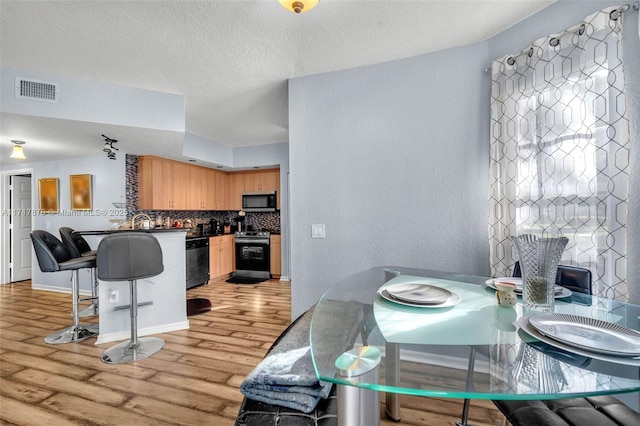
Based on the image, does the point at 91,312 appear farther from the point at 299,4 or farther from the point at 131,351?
the point at 299,4

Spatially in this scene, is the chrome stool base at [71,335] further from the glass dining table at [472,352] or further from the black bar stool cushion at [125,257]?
the glass dining table at [472,352]

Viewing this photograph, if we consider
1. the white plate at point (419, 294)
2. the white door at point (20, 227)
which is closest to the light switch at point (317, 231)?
the white plate at point (419, 294)

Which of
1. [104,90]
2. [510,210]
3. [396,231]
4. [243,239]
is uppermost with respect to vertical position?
[104,90]

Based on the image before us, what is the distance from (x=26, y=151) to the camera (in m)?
3.87

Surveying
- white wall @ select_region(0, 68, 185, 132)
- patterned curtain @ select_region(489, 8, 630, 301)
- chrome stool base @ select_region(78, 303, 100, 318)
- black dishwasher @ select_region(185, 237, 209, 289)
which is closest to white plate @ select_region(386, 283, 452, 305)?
patterned curtain @ select_region(489, 8, 630, 301)

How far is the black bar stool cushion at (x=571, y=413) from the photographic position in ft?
2.80

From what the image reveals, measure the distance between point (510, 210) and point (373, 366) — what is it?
172cm

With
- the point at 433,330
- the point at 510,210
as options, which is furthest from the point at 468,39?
the point at 433,330

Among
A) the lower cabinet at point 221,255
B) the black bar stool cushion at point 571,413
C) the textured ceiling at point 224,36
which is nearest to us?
the black bar stool cushion at point 571,413

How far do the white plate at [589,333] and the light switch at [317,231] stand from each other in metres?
1.71

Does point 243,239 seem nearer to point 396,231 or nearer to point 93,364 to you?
point 93,364

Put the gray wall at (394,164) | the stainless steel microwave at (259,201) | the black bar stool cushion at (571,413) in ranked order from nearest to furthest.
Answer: the black bar stool cushion at (571,413) < the gray wall at (394,164) < the stainless steel microwave at (259,201)

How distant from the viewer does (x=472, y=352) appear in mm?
771

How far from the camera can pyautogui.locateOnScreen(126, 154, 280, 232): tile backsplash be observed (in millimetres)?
4219
